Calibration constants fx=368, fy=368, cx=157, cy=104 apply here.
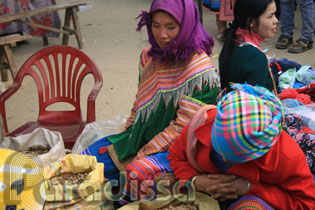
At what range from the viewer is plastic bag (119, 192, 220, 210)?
174 cm

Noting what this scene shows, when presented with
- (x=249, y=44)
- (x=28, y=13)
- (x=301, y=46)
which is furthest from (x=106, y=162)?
(x=301, y=46)

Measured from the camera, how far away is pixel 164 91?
2270 mm

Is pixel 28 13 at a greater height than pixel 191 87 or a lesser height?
greater

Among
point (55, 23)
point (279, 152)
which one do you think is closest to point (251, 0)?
point (279, 152)

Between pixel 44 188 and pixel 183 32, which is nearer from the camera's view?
pixel 44 188

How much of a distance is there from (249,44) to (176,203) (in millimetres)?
1292

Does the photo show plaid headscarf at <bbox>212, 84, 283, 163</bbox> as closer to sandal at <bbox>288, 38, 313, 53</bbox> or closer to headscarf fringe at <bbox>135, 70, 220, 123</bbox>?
headscarf fringe at <bbox>135, 70, 220, 123</bbox>

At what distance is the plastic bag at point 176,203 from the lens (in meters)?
1.74

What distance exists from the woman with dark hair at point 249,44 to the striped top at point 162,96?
365mm

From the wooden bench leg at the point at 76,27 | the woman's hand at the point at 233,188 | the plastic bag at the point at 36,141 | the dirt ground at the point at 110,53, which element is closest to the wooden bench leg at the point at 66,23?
the wooden bench leg at the point at 76,27

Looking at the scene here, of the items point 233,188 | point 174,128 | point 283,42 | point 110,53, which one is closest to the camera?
point 233,188

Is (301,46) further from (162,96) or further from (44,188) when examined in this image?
(44,188)

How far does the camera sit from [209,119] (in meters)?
1.81

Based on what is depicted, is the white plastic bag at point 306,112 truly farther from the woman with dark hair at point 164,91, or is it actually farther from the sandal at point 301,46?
the sandal at point 301,46
